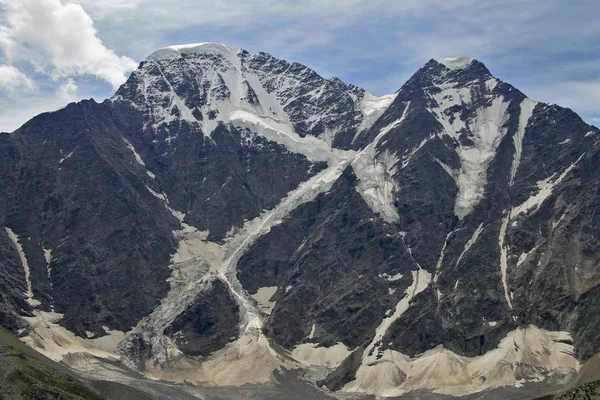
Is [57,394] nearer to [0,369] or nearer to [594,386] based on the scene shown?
[0,369]

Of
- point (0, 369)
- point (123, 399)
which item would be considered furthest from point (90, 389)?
point (0, 369)

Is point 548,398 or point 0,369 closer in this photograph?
point 0,369

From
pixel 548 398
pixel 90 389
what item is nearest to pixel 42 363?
pixel 90 389

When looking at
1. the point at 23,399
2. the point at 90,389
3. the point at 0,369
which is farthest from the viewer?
the point at 90,389

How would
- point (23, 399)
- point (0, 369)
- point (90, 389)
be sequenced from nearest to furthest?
point (23, 399) < point (0, 369) < point (90, 389)

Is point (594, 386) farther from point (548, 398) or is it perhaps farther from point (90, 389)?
point (90, 389)

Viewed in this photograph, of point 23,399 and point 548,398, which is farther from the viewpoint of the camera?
point 548,398

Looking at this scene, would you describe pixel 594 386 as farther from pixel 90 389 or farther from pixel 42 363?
pixel 42 363
